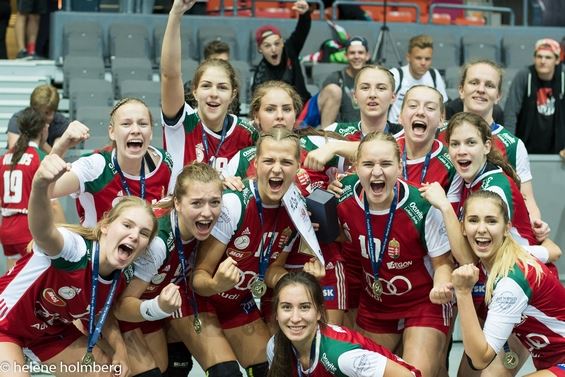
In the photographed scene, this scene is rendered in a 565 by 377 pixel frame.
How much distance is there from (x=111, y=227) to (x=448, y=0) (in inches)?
381

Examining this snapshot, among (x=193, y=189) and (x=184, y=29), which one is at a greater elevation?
(x=184, y=29)

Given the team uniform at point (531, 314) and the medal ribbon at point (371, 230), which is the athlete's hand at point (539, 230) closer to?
the team uniform at point (531, 314)

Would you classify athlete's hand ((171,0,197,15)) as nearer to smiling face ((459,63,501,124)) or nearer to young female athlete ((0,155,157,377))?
young female athlete ((0,155,157,377))

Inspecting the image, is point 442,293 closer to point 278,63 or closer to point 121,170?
point 121,170

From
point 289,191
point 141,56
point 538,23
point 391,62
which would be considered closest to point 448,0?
Result: point 538,23

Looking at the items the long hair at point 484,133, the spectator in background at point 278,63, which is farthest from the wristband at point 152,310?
the spectator in background at point 278,63

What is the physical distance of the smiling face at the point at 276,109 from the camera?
6004 mm

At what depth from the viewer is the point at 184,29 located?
36.0 ft

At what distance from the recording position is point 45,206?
4.86 meters

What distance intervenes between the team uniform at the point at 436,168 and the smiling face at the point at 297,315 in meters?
0.97

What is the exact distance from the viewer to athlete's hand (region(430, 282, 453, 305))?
5.23 metres

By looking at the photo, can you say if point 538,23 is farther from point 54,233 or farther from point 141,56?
point 54,233

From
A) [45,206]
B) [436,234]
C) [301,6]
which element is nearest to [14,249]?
[45,206]

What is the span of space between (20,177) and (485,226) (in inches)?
136
